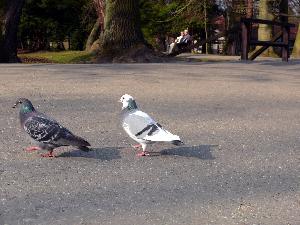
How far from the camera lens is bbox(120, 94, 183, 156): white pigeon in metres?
4.60

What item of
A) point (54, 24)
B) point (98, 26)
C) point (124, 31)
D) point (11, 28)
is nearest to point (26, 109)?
point (124, 31)

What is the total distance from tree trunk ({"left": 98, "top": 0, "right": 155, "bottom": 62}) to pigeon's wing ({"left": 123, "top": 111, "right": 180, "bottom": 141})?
34.3 ft

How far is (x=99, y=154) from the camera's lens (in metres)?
5.14

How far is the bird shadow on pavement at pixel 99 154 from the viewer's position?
504cm

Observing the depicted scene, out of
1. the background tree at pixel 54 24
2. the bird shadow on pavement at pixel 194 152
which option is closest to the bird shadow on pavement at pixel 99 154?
the bird shadow on pavement at pixel 194 152

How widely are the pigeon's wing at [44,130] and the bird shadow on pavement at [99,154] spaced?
44 centimetres

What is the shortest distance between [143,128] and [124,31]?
10907mm

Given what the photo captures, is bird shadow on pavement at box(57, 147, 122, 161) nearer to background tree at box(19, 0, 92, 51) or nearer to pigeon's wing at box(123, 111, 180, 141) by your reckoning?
pigeon's wing at box(123, 111, 180, 141)

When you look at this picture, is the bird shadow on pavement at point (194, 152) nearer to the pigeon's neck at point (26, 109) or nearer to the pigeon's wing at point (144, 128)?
the pigeon's wing at point (144, 128)

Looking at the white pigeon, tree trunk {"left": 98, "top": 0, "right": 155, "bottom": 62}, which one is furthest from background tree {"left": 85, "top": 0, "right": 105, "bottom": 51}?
the white pigeon

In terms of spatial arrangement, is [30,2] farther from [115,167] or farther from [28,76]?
[115,167]

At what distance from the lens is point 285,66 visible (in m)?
14.5

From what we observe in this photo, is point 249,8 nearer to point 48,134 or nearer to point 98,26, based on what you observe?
point 98,26

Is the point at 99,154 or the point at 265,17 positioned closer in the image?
the point at 99,154
